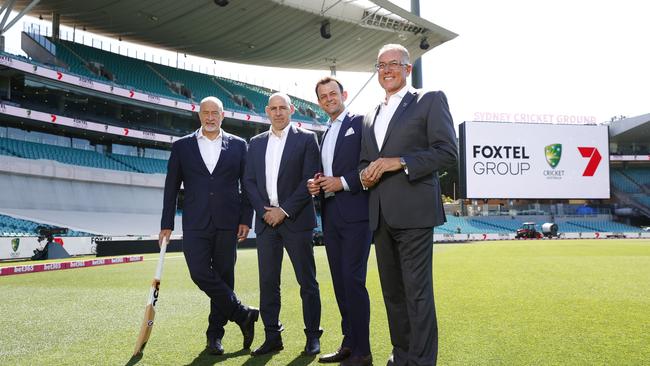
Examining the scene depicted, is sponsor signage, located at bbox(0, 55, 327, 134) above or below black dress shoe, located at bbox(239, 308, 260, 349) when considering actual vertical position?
above

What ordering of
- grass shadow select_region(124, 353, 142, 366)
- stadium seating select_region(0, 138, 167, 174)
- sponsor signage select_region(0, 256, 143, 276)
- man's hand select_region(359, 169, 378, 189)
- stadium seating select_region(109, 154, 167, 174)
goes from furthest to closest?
1. stadium seating select_region(109, 154, 167, 174)
2. stadium seating select_region(0, 138, 167, 174)
3. sponsor signage select_region(0, 256, 143, 276)
4. grass shadow select_region(124, 353, 142, 366)
5. man's hand select_region(359, 169, 378, 189)

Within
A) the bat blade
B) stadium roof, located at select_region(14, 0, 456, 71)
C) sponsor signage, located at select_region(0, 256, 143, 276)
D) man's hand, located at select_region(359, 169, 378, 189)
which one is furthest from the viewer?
stadium roof, located at select_region(14, 0, 456, 71)

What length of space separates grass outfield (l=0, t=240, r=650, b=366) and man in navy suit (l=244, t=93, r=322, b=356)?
0.32m

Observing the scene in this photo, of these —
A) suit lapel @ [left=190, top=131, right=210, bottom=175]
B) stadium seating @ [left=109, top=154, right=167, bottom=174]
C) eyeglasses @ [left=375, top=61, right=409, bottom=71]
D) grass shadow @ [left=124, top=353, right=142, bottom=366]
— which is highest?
stadium seating @ [left=109, top=154, right=167, bottom=174]

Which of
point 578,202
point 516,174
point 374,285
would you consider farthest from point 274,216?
point 578,202

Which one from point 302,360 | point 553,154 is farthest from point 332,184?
point 553,154

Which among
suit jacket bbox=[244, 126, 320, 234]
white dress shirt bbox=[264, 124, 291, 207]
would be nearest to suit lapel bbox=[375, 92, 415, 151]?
suit jacket bbox=[244, 126, 320, 234]

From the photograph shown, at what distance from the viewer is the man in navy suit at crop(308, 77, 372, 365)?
383cm

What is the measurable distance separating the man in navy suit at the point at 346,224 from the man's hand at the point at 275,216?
34cm

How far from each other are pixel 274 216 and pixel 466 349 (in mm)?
1856

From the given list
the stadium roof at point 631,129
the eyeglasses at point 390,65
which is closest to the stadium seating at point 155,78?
the stadium roof at point 631,129

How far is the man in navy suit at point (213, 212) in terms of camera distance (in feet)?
14.5

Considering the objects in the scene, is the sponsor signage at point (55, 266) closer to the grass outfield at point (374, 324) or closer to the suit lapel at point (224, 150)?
the grass outfield at point (374, 324)

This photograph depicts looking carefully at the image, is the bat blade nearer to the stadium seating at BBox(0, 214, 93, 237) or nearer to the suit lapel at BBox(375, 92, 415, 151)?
the suit lapel at BBox(375, 92, 415, 151)
